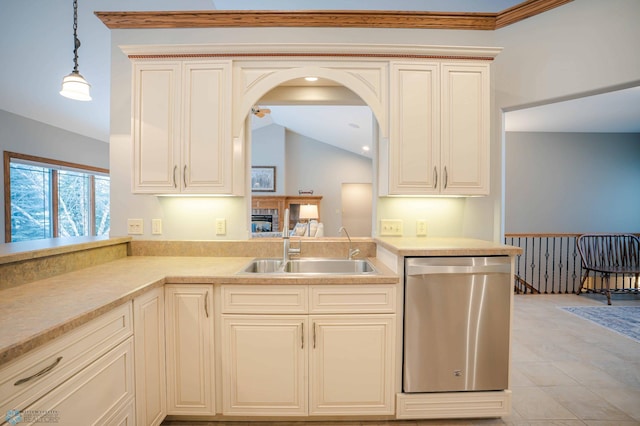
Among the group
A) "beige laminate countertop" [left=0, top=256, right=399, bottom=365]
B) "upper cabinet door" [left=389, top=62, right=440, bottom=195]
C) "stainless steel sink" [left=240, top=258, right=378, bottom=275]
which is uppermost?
"upper cabinet door" [left=389, top=62, right=440, bottom=195]

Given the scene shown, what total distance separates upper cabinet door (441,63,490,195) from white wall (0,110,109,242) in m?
5.34

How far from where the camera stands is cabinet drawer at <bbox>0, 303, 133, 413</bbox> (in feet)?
2.73

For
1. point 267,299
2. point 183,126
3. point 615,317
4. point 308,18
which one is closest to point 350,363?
point 267,299

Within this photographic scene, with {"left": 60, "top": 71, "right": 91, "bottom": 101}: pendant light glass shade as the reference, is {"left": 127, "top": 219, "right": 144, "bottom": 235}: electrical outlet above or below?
below

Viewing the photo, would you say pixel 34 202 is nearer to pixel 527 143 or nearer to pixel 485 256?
pixel 485 256

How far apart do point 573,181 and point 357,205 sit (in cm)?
533

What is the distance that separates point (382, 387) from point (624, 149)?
7463mm

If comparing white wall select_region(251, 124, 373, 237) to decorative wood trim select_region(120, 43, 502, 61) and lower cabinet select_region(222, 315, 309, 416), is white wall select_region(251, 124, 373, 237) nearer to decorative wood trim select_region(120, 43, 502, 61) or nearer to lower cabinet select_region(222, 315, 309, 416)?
decorative wood trim select_region(120, 43, 502, 61)

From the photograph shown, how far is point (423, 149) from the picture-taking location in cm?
202

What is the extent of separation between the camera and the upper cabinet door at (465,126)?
6.58ft

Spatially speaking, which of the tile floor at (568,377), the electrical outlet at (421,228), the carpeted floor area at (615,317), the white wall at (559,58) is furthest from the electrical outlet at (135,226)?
the carpeted floor area at (615,317)

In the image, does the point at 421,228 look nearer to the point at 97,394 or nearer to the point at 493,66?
the point at 493,66

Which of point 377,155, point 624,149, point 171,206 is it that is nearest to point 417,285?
point 377,155

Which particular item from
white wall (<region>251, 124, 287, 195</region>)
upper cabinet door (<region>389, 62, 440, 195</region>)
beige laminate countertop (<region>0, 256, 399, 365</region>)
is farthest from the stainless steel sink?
white wall (<region>251, 124, 287, 195</region>)
